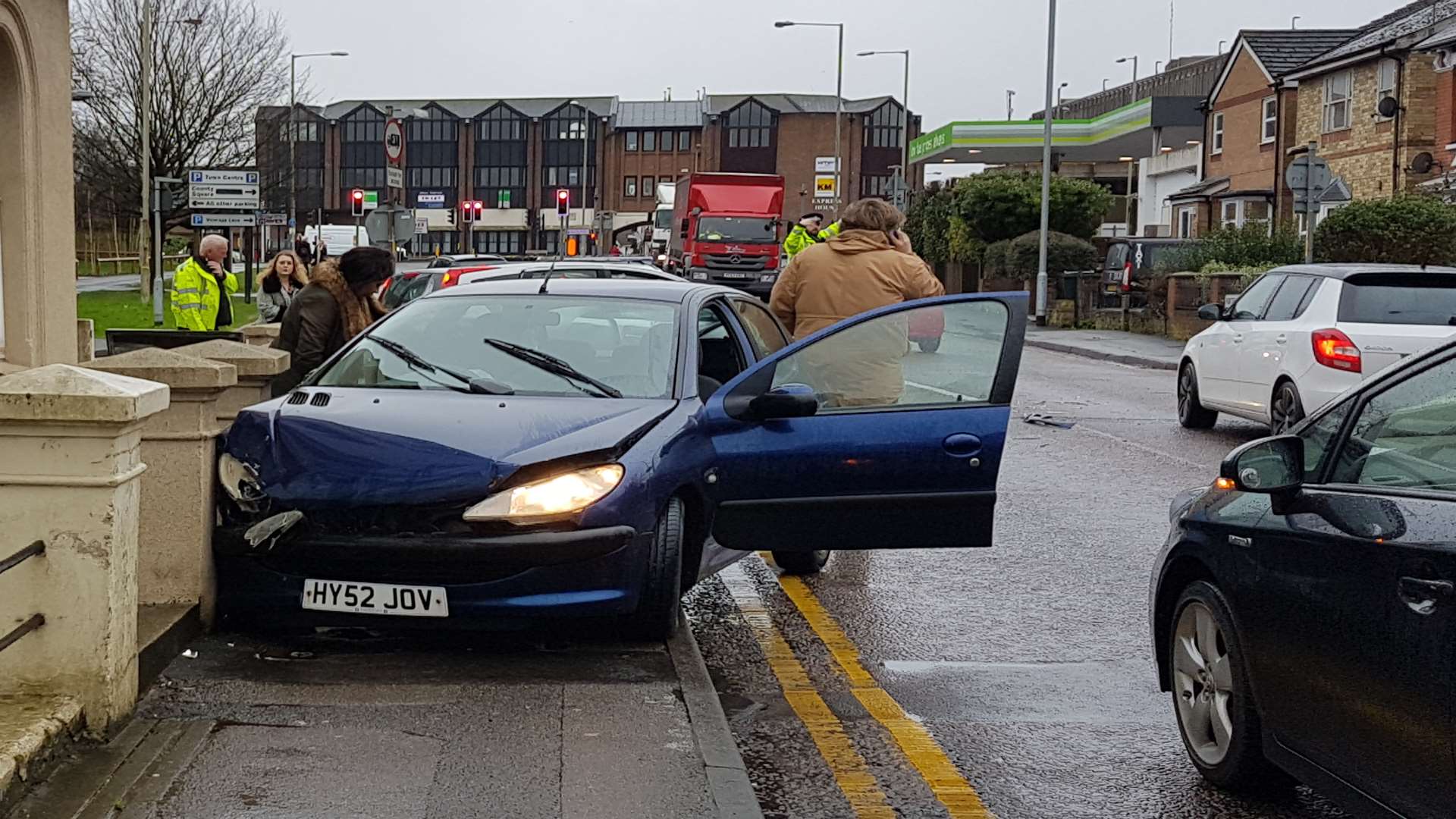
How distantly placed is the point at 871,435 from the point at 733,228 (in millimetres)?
37425

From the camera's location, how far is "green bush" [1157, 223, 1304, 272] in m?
31.9

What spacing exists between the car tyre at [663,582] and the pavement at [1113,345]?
66.3 feet

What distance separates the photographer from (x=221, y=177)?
30.9 metres

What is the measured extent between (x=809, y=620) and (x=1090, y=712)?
175 cm

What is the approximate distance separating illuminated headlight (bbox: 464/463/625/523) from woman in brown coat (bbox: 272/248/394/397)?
4026mm

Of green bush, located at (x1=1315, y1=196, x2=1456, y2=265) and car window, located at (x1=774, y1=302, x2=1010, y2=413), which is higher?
green bush, located at (x1=1315, y1=196, x2=1456, y2=265)

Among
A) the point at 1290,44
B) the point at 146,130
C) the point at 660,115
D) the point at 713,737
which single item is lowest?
the point at 713,737

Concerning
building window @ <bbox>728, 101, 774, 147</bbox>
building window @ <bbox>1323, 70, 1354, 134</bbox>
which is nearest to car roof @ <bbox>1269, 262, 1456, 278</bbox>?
building window @ <bbox>1323, 70, 1354, 134</bbox>

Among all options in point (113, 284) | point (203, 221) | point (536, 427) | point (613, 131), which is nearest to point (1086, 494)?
point (536, 427)

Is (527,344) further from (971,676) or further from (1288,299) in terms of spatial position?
(1288,299)

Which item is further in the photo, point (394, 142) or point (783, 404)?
point (394, 142)

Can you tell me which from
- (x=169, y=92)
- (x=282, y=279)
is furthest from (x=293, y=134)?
(x=282, y=279)

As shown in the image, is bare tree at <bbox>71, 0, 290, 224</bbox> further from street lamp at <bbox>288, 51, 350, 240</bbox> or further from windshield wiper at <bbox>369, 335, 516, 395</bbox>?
windshield wiper at <bbox>369, 335, 516, 395</bbox>

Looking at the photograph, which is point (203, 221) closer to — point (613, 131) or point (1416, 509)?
point (1416, 509)
